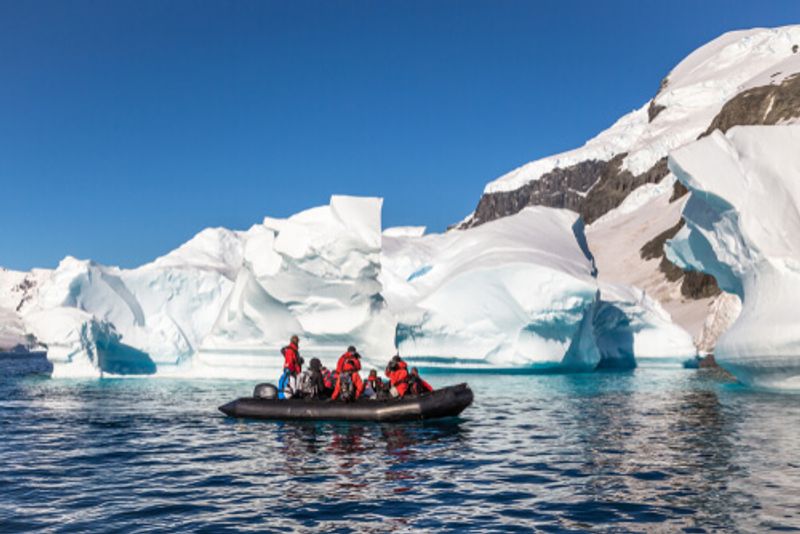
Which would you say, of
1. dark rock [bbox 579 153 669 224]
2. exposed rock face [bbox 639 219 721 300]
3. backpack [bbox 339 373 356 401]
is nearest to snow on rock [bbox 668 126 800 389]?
backpack [bbox 339 373 356 401]

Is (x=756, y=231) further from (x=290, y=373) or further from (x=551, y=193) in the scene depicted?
(x=551, y=193)

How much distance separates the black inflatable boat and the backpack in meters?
0.31

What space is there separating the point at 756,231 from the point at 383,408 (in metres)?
12.3

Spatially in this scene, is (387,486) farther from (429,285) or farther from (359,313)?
(429,285)

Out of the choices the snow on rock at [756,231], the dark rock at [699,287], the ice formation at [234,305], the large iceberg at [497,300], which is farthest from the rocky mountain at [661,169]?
the ice formation at [234,305]

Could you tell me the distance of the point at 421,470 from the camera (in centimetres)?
1155

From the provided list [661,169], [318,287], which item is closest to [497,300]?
[318,287]

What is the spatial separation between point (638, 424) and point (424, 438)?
4938 mm

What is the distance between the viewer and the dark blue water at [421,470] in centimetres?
854

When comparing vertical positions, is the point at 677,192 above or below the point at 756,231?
above

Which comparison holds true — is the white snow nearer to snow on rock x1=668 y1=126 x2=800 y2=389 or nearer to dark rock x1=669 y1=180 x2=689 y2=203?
dark rock x1=669 y1=180 x2=689 y2=203

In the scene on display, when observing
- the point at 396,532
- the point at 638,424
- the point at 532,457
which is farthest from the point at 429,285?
the point at 396,532

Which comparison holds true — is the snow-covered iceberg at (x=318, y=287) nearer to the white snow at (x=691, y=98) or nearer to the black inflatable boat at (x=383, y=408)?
the black inflatable boat at (x=383, y=408)

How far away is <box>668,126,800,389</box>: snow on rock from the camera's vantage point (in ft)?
66.0
